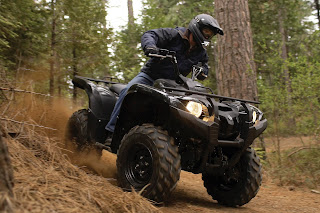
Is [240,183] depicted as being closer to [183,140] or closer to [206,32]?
[183,140]

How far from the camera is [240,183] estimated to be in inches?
167

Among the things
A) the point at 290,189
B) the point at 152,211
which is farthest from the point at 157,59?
the point at 290,189

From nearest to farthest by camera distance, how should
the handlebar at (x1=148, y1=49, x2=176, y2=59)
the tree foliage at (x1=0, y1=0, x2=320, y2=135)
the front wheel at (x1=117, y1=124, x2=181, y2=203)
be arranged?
the front wheel at (x1=117, y1=124, x2=181, y2=203), the handlebar at (x1=148, y1=49, x2=176, y2=59), the tree foliage at (x1=0, y1=0, x2=320, y2=135)

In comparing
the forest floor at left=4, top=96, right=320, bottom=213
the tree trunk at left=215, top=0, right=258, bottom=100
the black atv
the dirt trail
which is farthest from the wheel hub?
the tree trunk at left=215, top=0, right=258, bottom=100

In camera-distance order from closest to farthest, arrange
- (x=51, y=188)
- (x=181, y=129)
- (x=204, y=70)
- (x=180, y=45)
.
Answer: (x=51, y=188)
(x=181, y=129)
(x=180, y=45)
(x=204, y=70)

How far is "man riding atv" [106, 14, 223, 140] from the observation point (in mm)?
4309

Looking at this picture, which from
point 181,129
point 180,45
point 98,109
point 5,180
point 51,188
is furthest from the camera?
point 98,109

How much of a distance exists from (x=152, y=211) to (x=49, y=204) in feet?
3.48

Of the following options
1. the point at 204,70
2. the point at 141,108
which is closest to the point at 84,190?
the point at 141,108

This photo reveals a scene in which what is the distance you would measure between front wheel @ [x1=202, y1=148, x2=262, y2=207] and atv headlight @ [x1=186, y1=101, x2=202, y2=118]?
122 centimetres

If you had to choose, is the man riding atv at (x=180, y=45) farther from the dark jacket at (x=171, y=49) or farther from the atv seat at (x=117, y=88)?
the atv seat at (x=117, y=88)

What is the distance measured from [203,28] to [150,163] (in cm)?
196

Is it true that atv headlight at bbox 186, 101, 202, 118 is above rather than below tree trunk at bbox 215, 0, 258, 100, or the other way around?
below

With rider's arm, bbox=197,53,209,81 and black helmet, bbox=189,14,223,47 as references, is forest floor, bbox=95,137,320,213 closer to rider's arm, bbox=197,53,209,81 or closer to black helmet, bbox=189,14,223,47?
rider's arm, bbox=197,53,209,81
